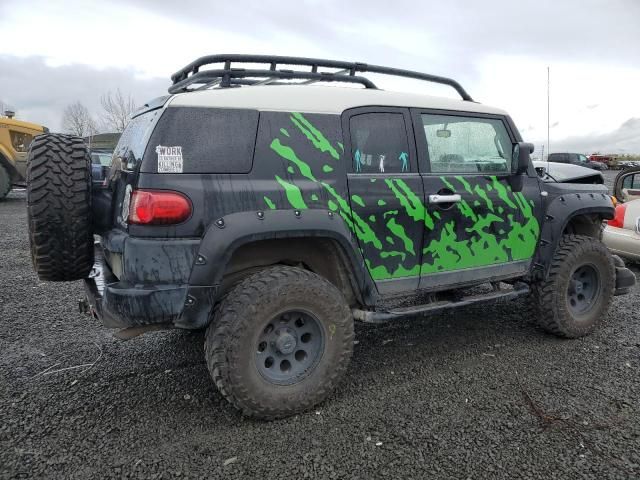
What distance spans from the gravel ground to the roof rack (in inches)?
80.2

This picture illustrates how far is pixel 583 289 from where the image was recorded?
441 centimetres

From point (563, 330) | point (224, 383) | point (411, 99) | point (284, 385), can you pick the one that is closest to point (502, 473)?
point (284, 385)

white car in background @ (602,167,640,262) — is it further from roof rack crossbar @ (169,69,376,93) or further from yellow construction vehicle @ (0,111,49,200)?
yellow construction vehicle @ (0,111,49,200)

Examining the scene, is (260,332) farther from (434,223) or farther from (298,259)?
(434,223)

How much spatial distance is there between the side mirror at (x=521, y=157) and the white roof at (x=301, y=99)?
0.63 metres

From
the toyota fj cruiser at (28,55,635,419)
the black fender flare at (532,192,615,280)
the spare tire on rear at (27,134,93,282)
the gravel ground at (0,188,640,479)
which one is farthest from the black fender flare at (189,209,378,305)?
the black fender flare at (532,192,615,280)

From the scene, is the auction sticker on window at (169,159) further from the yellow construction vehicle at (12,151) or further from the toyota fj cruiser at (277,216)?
the yellow construction vehicle at (12,151)

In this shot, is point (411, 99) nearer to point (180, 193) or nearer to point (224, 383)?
point (180, 193)

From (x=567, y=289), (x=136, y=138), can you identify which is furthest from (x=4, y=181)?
(x=567, y=289)

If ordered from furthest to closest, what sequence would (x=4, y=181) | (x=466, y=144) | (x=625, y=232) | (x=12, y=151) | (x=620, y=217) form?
1. (x=12, y=151)
2. (x=4, y=181)
3. (x=620, y=217)
4. (x=625, y=232)
5. (x=466, y=144)

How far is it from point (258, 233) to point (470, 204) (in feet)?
5.43

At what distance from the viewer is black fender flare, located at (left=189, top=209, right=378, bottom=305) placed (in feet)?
8.73

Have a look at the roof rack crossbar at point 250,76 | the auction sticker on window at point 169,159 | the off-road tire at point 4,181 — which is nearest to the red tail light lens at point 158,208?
the auction sticker on window at point 169,159

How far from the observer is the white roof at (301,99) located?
9.14 feet
